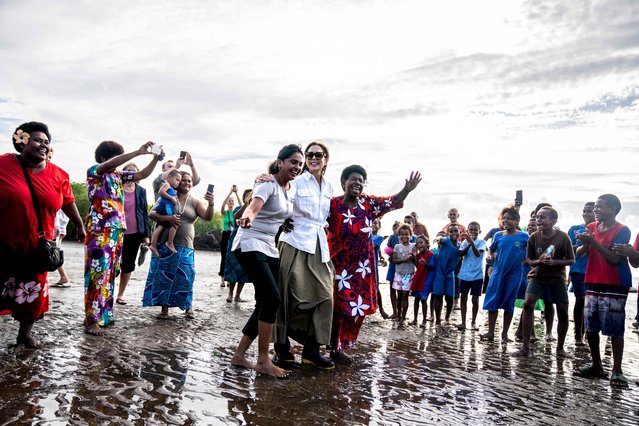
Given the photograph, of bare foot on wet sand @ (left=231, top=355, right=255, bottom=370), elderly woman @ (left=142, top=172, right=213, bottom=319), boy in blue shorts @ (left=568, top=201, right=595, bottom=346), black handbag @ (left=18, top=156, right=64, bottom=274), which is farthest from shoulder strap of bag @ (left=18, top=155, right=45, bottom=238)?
boy in blue shorts @ (left=568, top=201, right=595, bottom=346)

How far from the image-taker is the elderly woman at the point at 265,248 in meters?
4.54

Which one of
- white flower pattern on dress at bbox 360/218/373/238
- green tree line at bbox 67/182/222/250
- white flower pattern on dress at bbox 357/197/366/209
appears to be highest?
white flower pattern on dress at bbox 357/197/366/209

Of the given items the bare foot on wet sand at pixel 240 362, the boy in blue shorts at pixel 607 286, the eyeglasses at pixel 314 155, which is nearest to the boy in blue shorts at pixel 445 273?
the boy in blue shorts at pixel 607 286

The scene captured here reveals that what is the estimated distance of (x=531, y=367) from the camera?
587 cm

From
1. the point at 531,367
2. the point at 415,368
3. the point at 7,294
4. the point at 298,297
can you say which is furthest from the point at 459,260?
the point at 7,294

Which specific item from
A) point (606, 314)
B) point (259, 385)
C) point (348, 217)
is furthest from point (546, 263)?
point (259, 385)

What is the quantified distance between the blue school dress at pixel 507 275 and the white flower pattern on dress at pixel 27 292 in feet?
19.0

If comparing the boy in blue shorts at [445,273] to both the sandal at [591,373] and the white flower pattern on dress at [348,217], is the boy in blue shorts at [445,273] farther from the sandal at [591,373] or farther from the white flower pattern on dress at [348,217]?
the white flower pattern on dress at [348,217]

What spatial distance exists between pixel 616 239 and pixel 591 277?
1.54ft

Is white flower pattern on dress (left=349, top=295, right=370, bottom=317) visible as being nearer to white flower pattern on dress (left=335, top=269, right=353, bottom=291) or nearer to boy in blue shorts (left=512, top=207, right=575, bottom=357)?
white flower pattern on dress (left=335, top=269, right=353, bottom=291)

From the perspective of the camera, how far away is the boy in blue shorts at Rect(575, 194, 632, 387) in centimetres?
545

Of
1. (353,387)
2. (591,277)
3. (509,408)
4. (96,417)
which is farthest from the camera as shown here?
(591,277)

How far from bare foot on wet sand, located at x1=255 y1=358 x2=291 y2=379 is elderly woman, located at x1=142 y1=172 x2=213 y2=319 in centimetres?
298

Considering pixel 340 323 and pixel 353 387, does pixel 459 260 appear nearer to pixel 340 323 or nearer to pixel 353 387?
pixel 340 323
